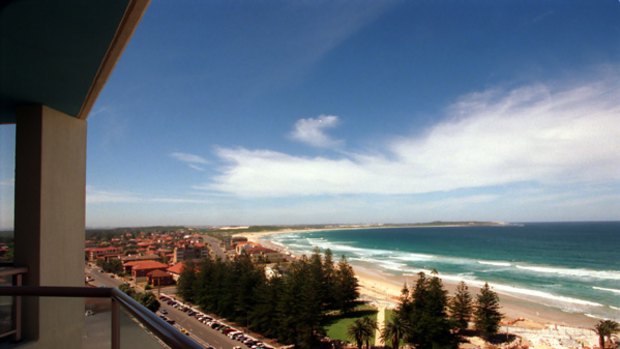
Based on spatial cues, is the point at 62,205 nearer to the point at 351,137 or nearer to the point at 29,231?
the point at 29,231

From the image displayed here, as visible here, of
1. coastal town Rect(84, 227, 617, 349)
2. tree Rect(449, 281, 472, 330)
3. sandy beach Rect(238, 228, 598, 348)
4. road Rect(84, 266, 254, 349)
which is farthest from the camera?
tree Rect(449, 281, 472, 330)

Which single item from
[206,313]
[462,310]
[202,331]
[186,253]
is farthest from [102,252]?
[462,310]

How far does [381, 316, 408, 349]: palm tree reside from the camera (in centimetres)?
1408

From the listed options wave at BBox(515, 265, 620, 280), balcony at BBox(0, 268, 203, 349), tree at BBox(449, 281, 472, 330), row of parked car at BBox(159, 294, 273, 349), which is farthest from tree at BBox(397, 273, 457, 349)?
wave at BBox(515, 265, 620, 280)

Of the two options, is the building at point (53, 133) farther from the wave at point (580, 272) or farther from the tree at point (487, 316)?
the wave at point (580, 272)

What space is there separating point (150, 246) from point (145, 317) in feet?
147

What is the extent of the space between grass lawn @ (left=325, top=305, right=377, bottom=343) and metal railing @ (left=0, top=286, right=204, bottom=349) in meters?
16.2

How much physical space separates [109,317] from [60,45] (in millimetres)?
1858

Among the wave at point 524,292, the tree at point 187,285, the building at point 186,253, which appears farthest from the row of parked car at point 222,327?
the wave at point 524,292

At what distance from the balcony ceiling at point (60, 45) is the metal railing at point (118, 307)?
1.40m

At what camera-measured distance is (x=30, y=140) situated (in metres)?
3.20

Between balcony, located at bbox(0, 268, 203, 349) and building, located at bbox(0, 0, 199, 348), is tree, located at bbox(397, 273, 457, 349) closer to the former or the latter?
building, located at bbox(0, 0, 199, 348)

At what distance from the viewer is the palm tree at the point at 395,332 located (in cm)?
1408

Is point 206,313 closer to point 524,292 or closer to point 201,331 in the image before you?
point 201,331
